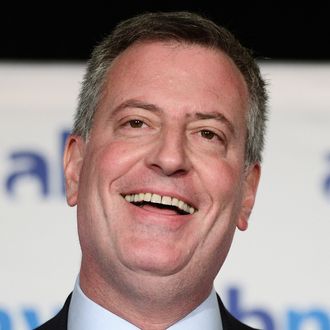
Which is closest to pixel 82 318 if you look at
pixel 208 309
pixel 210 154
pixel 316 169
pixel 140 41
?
pixel 208 309

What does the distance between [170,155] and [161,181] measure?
54 millimetres

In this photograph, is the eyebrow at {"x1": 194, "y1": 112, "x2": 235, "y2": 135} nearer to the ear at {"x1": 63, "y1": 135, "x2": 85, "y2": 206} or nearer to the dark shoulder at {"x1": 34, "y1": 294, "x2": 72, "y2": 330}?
the ear at {"x1": 63, "y1": 135, "x2": 85, "y2": 206}

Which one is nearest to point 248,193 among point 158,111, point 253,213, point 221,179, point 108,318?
point 221,179

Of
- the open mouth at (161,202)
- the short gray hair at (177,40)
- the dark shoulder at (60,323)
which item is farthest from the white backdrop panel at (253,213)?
the open mouth at (161,202)

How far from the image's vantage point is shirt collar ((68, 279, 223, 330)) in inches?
87.6

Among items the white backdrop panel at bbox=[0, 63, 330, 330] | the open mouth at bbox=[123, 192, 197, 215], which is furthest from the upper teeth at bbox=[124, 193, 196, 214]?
the white backdrop panel at bbox=[0, 63, 330, 330]

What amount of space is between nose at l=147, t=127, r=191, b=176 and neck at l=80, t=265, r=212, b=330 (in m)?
0.19

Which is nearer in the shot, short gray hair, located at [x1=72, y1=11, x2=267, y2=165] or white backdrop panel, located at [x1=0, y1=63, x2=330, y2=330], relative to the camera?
short gray hair, located at [x1=72, y1=11, x2=267, y2=165]

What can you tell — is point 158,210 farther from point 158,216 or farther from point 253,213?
point 253,213

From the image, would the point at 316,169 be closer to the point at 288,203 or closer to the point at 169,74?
the point at 288,203

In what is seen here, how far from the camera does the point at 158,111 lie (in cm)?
225

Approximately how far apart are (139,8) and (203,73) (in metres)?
0.92

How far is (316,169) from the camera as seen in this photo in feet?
10.4

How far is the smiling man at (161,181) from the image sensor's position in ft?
7.20
